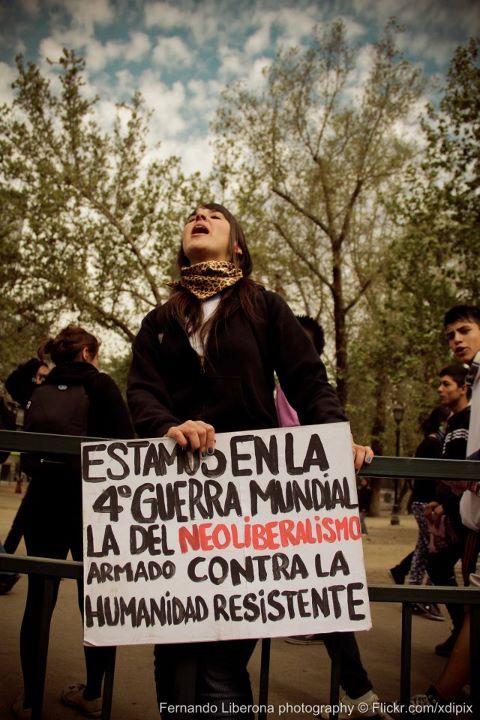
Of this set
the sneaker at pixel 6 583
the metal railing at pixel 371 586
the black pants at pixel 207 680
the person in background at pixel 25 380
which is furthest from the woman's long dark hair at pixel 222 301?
the sneaker at pixel 6 583

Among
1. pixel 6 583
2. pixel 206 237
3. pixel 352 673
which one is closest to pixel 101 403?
pixel 206 237

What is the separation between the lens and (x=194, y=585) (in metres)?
1.75

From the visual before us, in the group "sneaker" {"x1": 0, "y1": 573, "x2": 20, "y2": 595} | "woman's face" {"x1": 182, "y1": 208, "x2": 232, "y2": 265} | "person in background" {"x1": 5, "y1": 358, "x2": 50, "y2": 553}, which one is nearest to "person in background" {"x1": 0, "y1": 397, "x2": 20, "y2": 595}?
"sneaker" {"x1": 0, "y1": 573, "x2": 20, "y2": 595}

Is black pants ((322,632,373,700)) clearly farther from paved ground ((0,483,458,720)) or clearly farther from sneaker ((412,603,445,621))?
sneaker ((412,603,445,621))

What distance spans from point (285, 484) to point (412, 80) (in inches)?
808

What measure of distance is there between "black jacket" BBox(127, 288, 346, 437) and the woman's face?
10.1 inches

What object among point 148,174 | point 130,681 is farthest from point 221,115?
point 130,681

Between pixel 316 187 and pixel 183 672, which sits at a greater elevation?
pixel 316 187

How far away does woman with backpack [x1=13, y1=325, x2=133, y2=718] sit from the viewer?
112 inches

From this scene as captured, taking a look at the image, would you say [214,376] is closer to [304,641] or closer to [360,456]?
[360,456]

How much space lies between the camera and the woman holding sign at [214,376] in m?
1.76

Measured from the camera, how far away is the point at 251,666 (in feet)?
12.7

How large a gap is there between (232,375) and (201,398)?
0.13 m

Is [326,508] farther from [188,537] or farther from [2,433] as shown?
[2,433]
